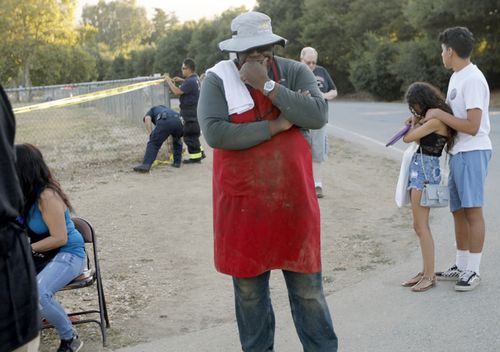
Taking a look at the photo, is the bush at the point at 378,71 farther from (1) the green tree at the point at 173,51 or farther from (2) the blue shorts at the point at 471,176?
(1) the green tree at the point at 173,51

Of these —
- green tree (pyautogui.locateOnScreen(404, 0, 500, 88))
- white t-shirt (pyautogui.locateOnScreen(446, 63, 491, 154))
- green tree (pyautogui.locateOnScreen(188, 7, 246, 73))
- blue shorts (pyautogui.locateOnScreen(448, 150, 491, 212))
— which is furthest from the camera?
green tree (pyautogui.locateOnScreen(188, 7, 246, 73))

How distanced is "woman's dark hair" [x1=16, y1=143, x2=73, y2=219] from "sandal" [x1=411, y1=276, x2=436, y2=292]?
2.71 m

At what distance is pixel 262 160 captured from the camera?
3537mm

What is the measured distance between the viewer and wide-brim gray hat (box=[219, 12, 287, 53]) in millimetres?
3527

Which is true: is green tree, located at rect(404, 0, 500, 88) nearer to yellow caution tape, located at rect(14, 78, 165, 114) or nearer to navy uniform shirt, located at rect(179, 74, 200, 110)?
yellow caution tape, located at rect(14, 78, 165, 114)

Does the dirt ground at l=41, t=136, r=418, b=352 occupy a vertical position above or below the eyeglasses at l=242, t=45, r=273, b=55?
below

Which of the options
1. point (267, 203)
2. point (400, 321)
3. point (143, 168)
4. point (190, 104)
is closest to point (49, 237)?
point (267, 203)

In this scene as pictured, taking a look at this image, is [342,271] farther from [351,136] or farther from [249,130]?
[351,136]

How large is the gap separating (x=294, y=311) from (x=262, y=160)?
870 mm

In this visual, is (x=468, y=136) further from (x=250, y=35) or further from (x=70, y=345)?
(x=70, y=345)

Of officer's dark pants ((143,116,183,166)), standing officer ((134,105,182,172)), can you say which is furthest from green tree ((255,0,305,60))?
officer's dark pants ((143,116,183,166))

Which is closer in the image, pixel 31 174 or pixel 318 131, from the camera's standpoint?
pixel 31 174

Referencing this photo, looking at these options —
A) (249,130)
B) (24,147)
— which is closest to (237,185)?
(249,130)

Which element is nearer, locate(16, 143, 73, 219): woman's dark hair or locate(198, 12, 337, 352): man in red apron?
locate(198, 12, 337, 352): man in red apron
